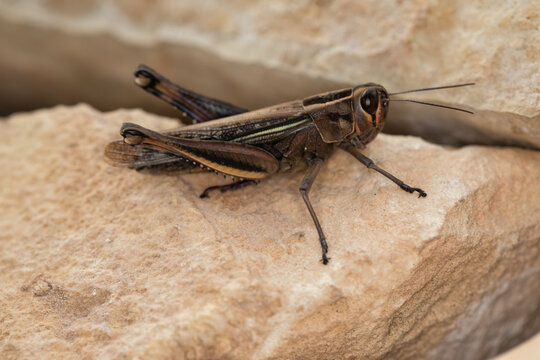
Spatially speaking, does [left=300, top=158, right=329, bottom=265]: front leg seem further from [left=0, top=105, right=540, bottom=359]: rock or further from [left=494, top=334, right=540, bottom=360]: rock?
[left=494, top=334, right=540, bottom=360]: rock

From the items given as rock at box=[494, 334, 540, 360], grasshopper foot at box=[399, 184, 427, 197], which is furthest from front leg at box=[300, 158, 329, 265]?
rock at box=[494, 334, 540, 360]

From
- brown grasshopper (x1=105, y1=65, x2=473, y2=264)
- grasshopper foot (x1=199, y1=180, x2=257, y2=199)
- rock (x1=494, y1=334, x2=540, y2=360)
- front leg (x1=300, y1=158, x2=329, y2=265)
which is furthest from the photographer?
grasshopper foot (x1=199, y1=180, x2=257, y2=199)

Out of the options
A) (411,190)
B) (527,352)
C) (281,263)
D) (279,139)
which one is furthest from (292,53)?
(527,352)

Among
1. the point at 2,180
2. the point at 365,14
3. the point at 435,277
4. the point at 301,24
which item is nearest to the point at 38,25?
the point at 2,180

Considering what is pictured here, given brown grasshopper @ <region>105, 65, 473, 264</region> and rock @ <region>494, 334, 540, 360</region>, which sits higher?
brown grasshopper @ <region>105, 65, 473, 264</region>

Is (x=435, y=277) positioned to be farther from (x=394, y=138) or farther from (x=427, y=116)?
(x=427, y=116)
